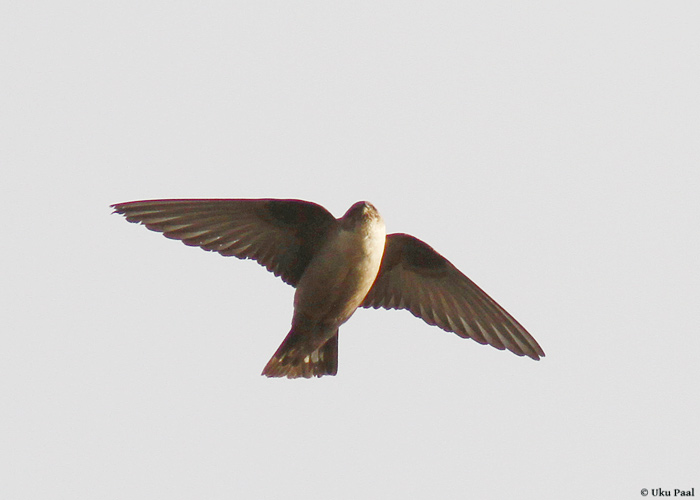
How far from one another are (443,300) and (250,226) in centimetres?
175

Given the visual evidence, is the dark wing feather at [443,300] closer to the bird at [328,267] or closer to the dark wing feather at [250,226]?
the bird at [328,267]

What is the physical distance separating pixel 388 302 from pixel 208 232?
64.4 inches

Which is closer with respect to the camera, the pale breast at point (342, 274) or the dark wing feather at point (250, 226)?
the pale breast at point (342, 274)

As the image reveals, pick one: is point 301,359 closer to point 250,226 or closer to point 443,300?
point 250,226

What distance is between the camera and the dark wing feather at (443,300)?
825 cm

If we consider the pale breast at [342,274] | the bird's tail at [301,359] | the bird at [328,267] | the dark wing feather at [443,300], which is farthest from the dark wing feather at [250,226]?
the dark wing feather at [443,300]

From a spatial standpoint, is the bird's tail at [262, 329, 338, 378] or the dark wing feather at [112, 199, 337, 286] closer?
the dark wing feather at [112, 199, 337, 286]

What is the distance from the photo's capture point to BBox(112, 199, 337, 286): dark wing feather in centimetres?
764

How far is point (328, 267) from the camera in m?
7.53

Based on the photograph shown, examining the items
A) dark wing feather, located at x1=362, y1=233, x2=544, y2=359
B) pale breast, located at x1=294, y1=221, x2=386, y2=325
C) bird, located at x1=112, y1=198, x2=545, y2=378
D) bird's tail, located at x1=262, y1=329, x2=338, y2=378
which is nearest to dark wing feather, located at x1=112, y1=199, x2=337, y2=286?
bird, located at x1=112, y1=198, x2=545, y2=378

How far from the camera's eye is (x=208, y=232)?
780 cm

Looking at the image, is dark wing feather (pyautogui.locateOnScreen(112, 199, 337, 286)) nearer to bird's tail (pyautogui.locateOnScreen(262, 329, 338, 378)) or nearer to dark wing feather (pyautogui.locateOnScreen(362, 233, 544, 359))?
bird's tail (pyautogui.locateOnScreen(262, 329, 338, 378))

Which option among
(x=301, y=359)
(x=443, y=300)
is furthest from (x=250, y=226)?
(x=443, y=300)

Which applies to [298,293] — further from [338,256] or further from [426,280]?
[426,280]
